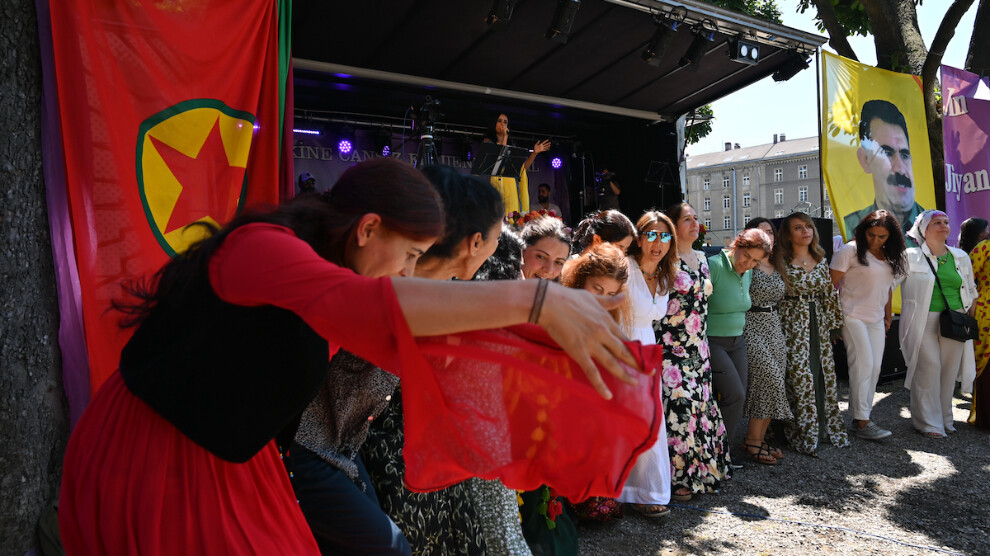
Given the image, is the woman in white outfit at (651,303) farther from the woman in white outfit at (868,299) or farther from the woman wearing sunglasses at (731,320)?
the woman in white outfit at (868,299)

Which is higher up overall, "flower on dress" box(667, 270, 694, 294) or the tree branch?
the tree branch

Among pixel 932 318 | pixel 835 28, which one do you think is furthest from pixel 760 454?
pixel 835 28

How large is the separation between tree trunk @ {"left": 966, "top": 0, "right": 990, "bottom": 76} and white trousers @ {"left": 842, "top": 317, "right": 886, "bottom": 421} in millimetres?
5695

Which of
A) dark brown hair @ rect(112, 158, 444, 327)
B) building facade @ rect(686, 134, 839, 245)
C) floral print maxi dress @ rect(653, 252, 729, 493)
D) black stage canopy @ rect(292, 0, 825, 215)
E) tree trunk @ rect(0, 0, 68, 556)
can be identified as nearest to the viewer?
dark brown hair @ rect(112, 158, 444, 327)

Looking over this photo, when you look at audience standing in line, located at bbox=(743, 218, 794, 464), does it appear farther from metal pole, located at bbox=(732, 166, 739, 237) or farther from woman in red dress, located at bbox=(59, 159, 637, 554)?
metal pole, located at bbox=(732, 166, 739, 237)

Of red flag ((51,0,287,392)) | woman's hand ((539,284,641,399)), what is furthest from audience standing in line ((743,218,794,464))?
woman's hand ((539,284,641,399))

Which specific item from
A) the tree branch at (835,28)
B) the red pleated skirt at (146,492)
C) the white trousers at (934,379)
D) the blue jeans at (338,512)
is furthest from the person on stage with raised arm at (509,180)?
the red pleated skirt at (146,492)

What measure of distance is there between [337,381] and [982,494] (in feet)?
15.5

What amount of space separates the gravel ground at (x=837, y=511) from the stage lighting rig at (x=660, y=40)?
13.7ft

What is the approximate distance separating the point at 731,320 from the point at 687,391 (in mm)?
877

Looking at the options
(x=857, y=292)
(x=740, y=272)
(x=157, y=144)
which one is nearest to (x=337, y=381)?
(x=157, y=144)

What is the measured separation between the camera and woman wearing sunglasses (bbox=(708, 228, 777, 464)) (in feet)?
16.1

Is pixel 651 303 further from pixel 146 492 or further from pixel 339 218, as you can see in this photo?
pixel 146 492

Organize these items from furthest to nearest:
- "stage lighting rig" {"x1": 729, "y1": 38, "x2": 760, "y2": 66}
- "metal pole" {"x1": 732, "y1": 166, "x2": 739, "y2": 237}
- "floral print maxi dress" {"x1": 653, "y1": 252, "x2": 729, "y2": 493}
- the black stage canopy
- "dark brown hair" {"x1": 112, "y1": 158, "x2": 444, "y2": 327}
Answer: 1. "metal pole" {"x1": 732, "y1": 166, "x2": 739, "y2": 237}
2. "stage lighting rig" {"x1": 729, "y1": 38, "x2": 760, "y2": 66}
3. the black stage canopy
4. "floral print maxi dress" {"x1": 653, "y1": 252, "x2": 729, "y2": 493}
5. "dark brown hair" {"x1": 112, "y1": 158, "x2": 444, "y2": 327}
